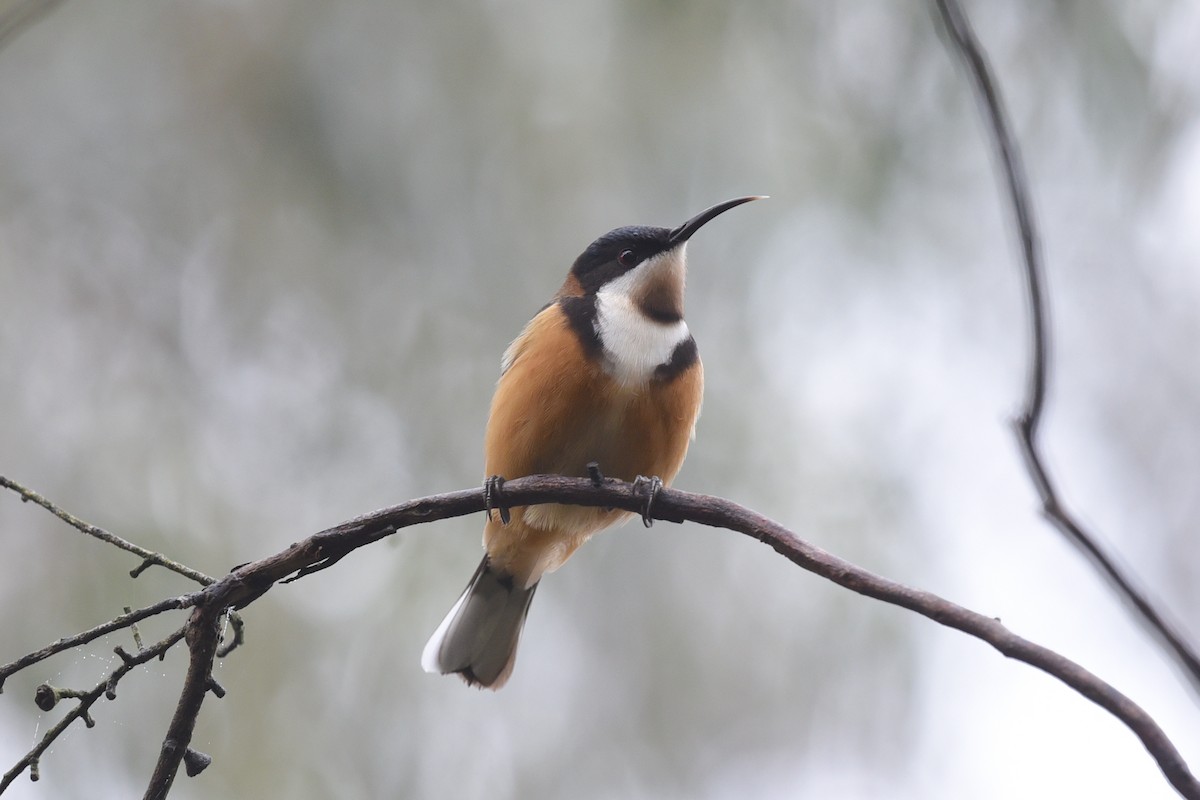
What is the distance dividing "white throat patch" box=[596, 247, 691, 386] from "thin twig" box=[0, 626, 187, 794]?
2.08 meters

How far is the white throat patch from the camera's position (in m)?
4.00

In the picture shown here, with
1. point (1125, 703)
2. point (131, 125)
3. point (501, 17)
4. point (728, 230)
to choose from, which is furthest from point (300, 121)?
point (1125, 703)

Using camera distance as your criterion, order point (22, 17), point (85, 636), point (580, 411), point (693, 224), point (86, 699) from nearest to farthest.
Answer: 1. point (85, 636)
2. point (86, 699)
3. point (22, 17)
4. point (580, 411)
5. point (693, 224)

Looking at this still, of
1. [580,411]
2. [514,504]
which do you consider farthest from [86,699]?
[580,411]

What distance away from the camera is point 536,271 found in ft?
22.4

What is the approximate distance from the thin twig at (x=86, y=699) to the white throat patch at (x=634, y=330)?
82.0 inches

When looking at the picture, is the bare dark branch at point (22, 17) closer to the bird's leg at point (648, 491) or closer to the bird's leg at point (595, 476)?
the bird's leg at point (595, 476)

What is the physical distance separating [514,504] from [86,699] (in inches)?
39.1

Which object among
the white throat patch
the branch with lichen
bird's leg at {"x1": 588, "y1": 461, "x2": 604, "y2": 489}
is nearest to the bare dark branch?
the branch with lichen

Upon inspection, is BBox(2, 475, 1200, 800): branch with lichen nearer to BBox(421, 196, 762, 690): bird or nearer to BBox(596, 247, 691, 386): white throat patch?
BBox(421, 196, 762, 690): bird

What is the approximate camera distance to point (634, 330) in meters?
4.26

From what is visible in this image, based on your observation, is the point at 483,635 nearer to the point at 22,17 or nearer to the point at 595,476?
the point at 595,476

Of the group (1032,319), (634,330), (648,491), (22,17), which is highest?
(634,330)

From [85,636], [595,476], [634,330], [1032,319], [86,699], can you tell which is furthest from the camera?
[634,330]
